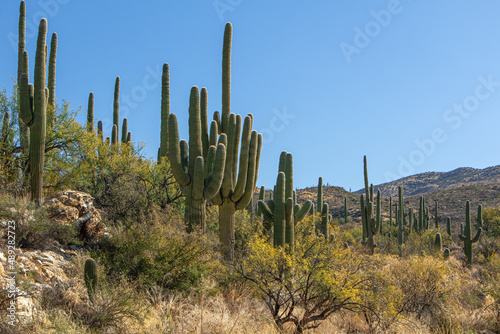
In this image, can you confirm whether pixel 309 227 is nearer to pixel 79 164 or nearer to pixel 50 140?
pixel 79 164

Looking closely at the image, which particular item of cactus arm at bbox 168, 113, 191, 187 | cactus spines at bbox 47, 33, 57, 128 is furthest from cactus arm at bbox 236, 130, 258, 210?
cactus spines at bbox 47, 33, 57, 128

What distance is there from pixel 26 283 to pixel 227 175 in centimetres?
722

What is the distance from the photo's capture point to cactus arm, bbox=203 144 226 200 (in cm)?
1293

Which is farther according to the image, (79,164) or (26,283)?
(79,164)

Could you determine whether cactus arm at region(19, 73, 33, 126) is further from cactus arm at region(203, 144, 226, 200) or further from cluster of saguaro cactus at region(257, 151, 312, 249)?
cluster of saguaro cactus at region(257, 151, 312, 249)

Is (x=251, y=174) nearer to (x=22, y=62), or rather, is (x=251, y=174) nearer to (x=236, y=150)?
(x=236, y=150)

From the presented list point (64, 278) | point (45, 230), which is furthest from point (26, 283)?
point (45, 230)

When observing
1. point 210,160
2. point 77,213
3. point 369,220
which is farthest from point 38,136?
point 369,220

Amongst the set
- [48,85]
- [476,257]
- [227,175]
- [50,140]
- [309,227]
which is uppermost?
[48,85]

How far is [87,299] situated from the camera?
8547 millimetres

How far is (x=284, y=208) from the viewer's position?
14477 millimetres

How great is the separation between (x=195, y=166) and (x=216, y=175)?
28.5 inches

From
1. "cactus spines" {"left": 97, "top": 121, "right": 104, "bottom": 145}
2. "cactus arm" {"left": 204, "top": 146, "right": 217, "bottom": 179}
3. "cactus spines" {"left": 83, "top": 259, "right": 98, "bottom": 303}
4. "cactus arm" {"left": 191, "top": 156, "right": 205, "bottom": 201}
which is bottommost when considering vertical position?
"cactus spines" {"left": 83, "top": 259, "right": 98, "bottom": 303}

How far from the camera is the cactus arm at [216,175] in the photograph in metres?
12.9
